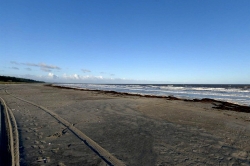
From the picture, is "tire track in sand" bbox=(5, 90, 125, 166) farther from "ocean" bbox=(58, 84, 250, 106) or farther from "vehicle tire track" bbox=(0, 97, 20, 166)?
"ocean" bbox=(58, 84, 250, 106)

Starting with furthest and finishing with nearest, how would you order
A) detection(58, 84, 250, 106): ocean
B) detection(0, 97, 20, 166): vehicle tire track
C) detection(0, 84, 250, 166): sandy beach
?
detection(58, 84, 250, 106): ocean
detection(0, 84, 250, 166): sandy beach
detection(0, 97, 20, 166): vehicle tire track

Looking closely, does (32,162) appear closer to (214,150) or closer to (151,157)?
(151,157)

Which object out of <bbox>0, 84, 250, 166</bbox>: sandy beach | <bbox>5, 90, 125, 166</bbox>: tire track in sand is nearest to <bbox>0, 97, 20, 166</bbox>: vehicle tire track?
<bbox>0, 84, 250, 166</bbox>: sandy beach

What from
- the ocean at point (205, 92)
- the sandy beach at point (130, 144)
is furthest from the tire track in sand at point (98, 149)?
the ocean at point (205, 92)

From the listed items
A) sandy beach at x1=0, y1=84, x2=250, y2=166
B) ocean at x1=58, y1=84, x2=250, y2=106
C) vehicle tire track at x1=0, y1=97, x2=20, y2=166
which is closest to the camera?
vehicle tire track at x1=0, y1=97, x2=20, y2=166

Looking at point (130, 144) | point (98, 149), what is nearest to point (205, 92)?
point (130, 144)

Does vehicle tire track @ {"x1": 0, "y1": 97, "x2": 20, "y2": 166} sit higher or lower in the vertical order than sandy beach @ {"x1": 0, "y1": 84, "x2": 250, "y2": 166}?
higher

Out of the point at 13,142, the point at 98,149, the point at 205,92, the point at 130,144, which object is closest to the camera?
the point at 98,149

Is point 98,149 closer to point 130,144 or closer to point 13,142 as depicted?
point 130,144

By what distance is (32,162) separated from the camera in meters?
3.66

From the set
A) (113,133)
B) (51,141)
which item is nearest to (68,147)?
(51,141)

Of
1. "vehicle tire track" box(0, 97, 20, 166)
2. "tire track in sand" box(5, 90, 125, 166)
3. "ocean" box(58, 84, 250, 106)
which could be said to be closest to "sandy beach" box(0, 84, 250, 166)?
"tire track in sand" box(5, 90, 125, 166)

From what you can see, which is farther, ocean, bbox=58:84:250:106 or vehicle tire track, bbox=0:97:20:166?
ocean, bbox=58:84:250:106

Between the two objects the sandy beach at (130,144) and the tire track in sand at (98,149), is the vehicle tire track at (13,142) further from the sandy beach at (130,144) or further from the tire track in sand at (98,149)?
the tire track in sand at (98,149)
